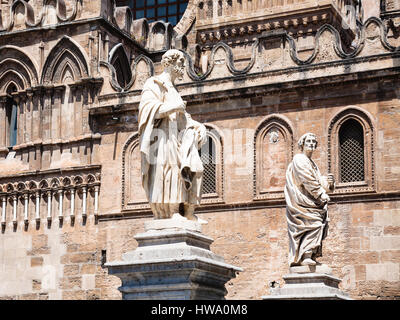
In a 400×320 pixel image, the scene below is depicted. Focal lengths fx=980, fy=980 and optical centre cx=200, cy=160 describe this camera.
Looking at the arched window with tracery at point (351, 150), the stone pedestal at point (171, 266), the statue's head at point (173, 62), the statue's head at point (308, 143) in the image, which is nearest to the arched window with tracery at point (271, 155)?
the arched window with tracery at point (351, 150)

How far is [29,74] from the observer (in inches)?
1126

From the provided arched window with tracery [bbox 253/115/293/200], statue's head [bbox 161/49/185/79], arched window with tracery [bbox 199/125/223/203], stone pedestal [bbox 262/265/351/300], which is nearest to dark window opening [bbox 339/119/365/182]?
arched window with tracery [bbox 253/115/293/200]

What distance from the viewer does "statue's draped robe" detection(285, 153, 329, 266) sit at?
16.2 m

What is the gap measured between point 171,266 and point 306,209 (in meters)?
4.41

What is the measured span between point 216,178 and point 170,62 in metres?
11.8

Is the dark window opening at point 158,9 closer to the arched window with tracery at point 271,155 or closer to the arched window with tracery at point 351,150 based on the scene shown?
the arched window with tracery at point 271,155

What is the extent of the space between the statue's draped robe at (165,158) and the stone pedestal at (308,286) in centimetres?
382

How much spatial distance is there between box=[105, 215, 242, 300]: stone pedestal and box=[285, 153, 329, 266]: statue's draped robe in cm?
350

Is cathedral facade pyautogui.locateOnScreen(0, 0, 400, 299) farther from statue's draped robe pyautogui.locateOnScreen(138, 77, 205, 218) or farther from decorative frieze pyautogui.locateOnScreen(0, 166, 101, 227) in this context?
statue's draped robe pyautogui.locateOnScreen(138, 77, 205, 218)

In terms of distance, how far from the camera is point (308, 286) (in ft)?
53.8

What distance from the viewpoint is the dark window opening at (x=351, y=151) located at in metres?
23.8

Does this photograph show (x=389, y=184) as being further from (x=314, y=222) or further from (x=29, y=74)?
(x=29, y=74)

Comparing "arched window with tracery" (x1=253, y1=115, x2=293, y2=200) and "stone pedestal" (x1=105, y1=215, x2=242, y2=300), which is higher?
"arched window with tracery" (x1=253, y1=115, x2=293, y2=200)
